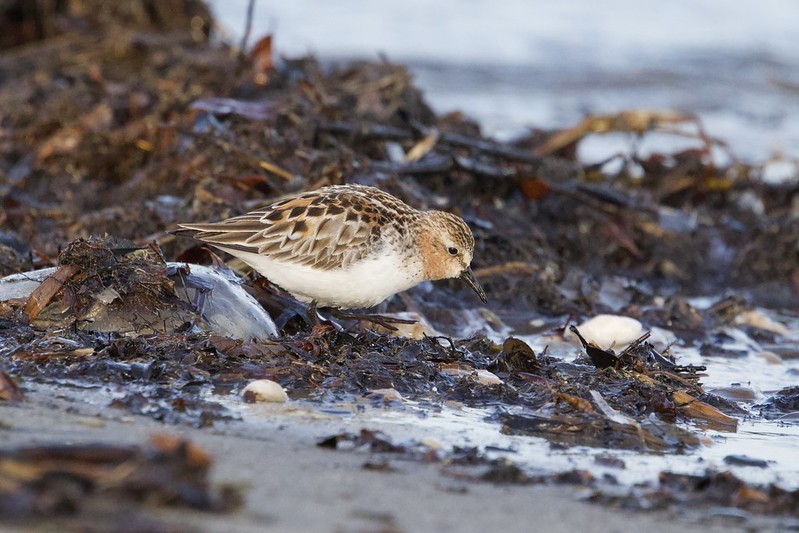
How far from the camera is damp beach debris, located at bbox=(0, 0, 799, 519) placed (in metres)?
3.41

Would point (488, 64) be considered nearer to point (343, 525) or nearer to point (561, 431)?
point (561, 431)

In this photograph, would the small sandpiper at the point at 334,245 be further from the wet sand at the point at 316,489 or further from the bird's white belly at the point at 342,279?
the wet sand at the point at 316,489

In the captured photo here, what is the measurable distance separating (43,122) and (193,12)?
292 cm

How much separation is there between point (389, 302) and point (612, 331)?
1.06 metres

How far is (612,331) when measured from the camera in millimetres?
4914

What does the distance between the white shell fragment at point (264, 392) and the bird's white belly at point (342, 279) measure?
88cm

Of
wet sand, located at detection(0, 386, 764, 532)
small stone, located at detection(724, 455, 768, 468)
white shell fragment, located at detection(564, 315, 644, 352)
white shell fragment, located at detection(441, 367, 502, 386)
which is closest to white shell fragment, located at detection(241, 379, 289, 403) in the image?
wet sand, located at detection(0, 386, 764, 532)

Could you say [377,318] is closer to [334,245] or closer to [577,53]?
[334,245]

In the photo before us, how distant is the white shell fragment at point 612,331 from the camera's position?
4.89m

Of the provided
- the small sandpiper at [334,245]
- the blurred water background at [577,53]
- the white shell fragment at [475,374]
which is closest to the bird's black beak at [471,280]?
the small sandpiper at [334,245]

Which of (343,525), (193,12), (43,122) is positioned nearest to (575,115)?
(193,12)

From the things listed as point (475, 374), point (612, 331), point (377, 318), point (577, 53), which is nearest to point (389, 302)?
point (377, 318)

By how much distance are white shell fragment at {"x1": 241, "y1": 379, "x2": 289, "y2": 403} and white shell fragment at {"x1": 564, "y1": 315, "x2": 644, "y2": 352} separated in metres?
1.86

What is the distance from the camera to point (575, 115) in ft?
37.6
